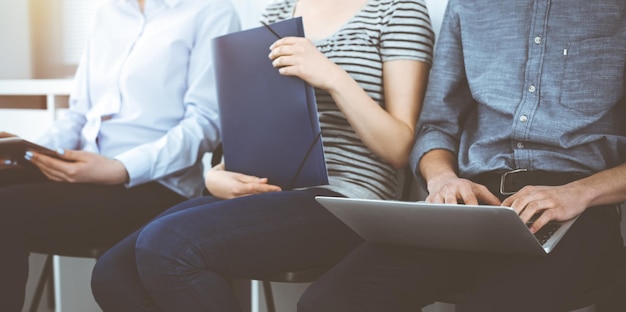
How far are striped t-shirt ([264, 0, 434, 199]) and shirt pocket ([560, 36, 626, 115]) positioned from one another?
311 mm

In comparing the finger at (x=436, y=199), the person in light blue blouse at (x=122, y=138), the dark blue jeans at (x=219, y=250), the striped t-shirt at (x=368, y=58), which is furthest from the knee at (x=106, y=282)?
the finger at (x=436, y=199)

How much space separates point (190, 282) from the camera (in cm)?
115

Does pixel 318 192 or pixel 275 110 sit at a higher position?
pixel 275 110

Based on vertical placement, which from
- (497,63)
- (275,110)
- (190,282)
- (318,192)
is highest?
(497,63)

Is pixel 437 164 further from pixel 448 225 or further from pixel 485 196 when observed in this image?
pixel 448 225

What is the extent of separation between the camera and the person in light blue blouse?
58.3 inches

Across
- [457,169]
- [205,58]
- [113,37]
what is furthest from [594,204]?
[113,37]

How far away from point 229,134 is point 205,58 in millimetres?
353

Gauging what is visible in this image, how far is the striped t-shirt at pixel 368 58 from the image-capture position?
141cm

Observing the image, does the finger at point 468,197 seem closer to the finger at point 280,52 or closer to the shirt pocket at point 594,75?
the shirt pocket at point 594,75

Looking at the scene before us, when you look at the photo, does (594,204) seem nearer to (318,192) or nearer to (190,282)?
(318,192)

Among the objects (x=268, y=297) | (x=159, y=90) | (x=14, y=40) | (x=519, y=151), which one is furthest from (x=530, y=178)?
(x=14, y=40)

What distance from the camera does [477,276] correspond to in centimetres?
107

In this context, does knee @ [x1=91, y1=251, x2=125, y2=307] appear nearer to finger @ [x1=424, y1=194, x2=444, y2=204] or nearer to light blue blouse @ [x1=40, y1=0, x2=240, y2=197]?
light blue blouse @ [x1=40, y1=0, x2=240, y2=197]
